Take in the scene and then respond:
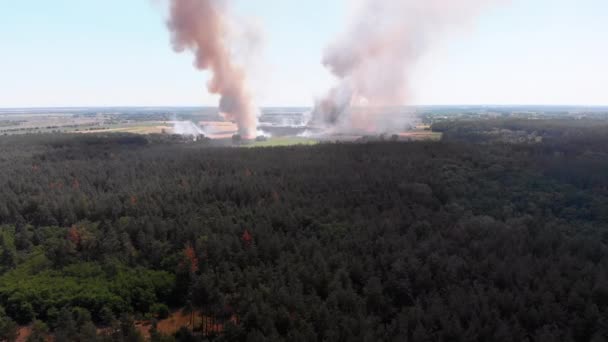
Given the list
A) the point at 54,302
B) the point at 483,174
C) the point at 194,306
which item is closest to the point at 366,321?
the point at 194,306

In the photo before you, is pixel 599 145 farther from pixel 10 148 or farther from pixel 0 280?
pixel 10 148

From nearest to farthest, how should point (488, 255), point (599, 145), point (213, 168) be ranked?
point (488, 255) < point (213, 168) < point (599, 145)

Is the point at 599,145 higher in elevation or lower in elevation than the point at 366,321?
higher

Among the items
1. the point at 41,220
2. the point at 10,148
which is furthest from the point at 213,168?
the point at 10,148

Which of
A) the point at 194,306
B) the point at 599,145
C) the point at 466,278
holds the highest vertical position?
the point at 599,145

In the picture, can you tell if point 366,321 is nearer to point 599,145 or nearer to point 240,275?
point 240,275

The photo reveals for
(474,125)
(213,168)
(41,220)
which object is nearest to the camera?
(41,220)

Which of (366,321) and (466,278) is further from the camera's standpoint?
(466,278)
